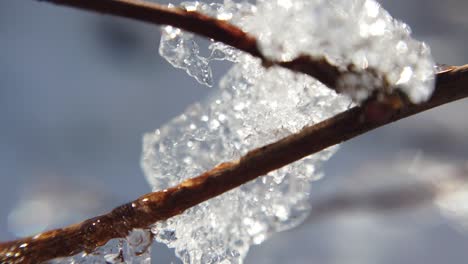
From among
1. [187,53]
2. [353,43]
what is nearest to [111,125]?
[187,53]

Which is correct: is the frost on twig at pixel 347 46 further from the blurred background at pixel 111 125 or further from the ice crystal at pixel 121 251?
the blurred background at pixel 111 125

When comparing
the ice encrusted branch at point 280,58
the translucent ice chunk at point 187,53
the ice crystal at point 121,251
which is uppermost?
the translucent ice chunk at point 187,53

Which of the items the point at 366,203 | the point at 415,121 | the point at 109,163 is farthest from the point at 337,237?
the point at 109,163

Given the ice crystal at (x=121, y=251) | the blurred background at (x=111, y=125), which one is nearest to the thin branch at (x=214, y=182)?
the ice crystal at (x=121, y=251)

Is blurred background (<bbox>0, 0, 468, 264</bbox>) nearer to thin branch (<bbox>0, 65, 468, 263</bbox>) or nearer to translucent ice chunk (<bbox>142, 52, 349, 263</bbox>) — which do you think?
translucent ice chunk (<bbox>142, 52, 349, 263</bbox>)

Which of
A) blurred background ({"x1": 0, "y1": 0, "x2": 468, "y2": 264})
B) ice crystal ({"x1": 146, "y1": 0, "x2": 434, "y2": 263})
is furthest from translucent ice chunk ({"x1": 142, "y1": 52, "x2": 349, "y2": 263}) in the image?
blurred background ({"x1": 0, "y1": 0, "x2": 468, "y2": 264})

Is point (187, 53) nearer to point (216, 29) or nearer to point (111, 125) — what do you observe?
point (216, 29)
